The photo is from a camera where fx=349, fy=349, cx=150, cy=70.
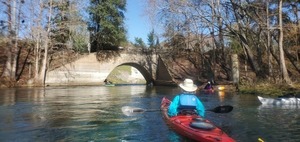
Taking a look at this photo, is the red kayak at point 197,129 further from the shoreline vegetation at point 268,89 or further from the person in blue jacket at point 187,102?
the shoreline vegetation at point 268,89

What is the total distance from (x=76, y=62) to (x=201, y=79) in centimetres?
1663

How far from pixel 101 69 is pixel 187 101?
1489 inches

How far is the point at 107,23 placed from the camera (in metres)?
47.8

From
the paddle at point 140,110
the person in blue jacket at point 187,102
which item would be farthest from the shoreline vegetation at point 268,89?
the person in blue jacket at point 187,102

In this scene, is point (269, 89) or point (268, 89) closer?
point (269, 89)

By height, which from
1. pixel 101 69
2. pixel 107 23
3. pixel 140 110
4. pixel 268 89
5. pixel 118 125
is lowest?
pixel 118 125

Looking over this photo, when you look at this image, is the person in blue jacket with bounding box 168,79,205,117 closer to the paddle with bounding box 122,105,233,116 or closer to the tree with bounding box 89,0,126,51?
the paddle with bounding box 122,105,233,116

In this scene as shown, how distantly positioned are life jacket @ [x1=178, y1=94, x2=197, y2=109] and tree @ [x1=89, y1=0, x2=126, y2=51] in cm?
3729

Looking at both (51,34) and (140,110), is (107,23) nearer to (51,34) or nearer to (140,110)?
(51,34)

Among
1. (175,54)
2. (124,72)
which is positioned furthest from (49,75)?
(124,72)

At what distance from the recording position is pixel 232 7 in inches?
1297

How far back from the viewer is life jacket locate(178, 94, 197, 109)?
11414mm

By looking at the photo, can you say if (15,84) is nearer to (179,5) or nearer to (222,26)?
(179,5)

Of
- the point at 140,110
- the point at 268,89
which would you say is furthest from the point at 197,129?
the point at 268,89
